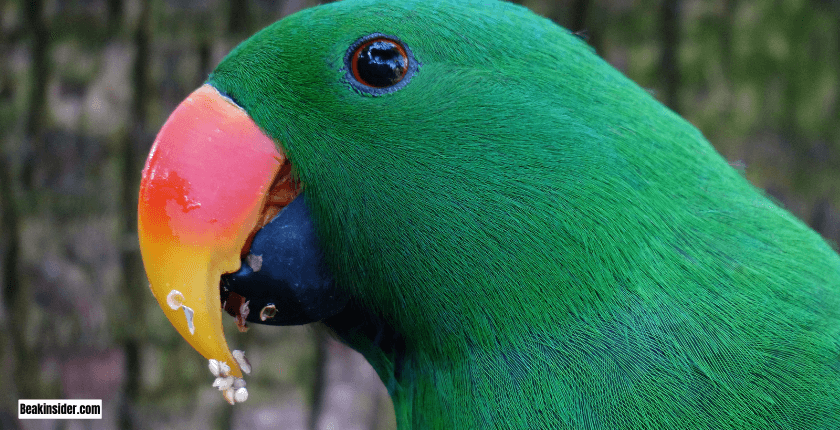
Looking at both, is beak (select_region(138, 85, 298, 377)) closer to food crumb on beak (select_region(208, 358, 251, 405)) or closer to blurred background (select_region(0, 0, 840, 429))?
food crumb on beak (select_region(208, 358, 251, 405))

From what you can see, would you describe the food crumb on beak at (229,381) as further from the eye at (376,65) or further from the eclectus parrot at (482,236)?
the eye at (376,65)

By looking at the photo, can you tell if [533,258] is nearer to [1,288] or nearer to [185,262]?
[185,262]

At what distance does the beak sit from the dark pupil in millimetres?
240

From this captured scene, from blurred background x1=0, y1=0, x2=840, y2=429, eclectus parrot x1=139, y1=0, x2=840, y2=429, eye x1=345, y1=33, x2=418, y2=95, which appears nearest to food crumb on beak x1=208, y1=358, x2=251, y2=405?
eclectus parrot x1=139, y1=0, x2=840, y2=429

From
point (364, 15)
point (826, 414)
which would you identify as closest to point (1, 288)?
point (364, 15)

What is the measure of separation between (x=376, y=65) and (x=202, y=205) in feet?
1.46

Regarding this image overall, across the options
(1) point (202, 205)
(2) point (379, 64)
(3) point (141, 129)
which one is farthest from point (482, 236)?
(3) point (141, 129)

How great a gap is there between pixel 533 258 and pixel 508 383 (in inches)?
9.9

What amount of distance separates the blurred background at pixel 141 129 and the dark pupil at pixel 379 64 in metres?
1.51

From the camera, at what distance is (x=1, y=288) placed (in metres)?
2.60

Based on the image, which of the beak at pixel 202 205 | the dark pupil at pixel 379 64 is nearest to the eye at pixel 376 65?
the dark pupil at pixel 379 64

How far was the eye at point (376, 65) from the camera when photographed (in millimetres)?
1195

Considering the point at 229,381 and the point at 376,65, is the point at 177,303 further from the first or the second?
the point at 376,65

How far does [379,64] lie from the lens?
3.92 ft
